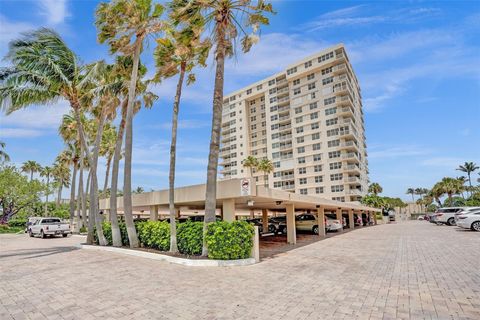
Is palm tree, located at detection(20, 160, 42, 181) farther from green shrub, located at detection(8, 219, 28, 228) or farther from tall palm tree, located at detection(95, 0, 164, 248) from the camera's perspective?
tall palm tree, located at detection(95, 0, 164, 248)

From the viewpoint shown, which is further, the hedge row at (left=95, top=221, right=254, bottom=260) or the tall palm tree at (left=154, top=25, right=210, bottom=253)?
the tall palm tree at (left=154, top=25, right=210, bottom=253)

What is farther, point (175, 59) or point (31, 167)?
point (31, 167)

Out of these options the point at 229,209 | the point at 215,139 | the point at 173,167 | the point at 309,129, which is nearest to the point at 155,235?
the point at 173,167

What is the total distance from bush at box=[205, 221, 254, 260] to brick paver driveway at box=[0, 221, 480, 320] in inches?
36.9

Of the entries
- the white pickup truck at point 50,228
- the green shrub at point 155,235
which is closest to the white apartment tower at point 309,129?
the white pickup truck at point 50,228

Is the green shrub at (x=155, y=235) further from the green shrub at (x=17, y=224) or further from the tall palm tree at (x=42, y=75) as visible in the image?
the green shrub at (x=17, y=224)

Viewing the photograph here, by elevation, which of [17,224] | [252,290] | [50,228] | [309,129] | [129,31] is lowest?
[17,224]

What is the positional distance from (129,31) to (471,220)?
27.3m

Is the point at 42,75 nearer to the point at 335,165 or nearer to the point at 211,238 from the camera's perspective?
the point at 211,238

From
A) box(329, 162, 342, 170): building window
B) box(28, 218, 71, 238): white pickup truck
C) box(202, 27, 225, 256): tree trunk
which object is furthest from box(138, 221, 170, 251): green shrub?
box(329, 162, 342, 170): building window

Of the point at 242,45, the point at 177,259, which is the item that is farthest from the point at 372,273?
the point at 242,45

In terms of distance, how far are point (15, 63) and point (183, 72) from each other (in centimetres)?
949

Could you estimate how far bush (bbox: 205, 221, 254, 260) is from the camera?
1159cm

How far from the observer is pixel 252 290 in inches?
305
